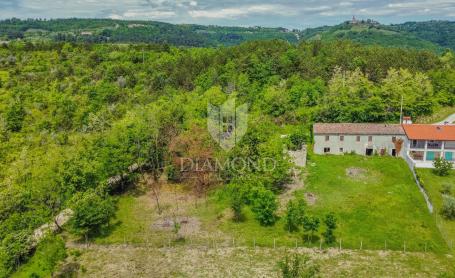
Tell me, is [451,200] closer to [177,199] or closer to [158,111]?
[177,199]

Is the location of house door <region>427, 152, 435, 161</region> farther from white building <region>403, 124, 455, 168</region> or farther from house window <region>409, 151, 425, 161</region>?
house window <region>409, 151, 425, 161</region>

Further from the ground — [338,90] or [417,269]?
[338,90]

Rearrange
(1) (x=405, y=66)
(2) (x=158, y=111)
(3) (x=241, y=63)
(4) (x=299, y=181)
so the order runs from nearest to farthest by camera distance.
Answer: (4) (x=299, y=181)
(2) (x=158, y=111)
(1) (x=405, y=66)
(3) (x=241, y=63)

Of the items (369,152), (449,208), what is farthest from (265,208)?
(369,152)

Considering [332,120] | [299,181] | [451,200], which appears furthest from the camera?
[332,120]

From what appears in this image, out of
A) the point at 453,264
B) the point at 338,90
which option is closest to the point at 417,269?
the point at 453,264

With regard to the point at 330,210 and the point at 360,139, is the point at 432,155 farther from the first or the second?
the point at 330,210

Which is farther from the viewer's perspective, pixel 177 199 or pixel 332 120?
pixel 332 120
